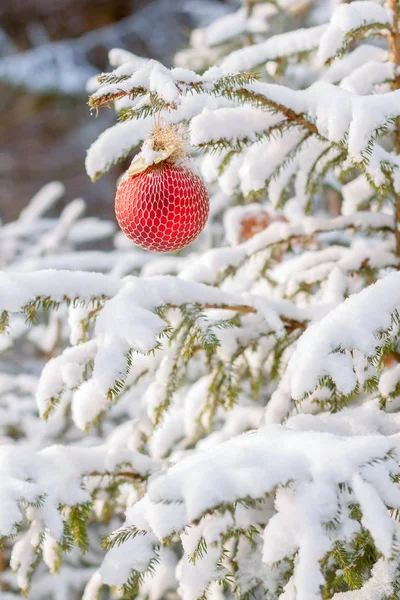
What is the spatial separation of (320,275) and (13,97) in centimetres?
754

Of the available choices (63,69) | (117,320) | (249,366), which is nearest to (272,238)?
(249,366)

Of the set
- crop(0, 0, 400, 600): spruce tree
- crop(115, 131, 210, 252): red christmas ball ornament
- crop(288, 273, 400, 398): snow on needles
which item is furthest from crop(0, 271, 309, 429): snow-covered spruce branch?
crop(288, 273, 400, 398): snow on needles

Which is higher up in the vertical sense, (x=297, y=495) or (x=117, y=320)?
(x=117, y=320)

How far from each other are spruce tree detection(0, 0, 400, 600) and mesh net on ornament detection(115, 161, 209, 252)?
4.8 inches

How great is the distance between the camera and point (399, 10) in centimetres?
171

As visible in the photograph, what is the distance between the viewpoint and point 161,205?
3.95 feet

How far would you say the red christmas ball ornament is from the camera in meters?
1.21

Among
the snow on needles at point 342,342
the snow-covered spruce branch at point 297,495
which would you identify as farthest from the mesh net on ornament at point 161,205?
the snow-covered spruce branch at point 297,495

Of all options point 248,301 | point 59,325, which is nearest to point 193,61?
point 59,325

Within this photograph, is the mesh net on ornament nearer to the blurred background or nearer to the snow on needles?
the snow on needles

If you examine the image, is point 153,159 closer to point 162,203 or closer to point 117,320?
point 162,203

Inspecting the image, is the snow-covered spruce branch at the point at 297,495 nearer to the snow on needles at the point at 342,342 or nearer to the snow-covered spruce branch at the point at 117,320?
the snow on needles at the point at 342,342

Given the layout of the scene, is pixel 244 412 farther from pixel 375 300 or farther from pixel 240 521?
pixel 375 300

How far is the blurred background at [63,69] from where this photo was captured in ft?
24.5
